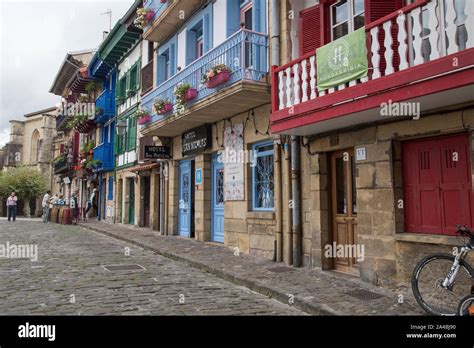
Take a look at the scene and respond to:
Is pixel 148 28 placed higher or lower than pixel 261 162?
higher

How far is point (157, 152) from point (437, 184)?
10.5 metres

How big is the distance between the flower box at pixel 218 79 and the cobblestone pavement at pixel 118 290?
4.21 meters

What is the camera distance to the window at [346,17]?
755 cm

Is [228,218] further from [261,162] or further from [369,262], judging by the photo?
[369,262]

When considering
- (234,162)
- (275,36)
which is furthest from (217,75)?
(234,162)

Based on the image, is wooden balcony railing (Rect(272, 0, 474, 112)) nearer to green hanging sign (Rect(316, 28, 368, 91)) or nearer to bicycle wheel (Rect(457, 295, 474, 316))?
green hanging sign (Rect(316, 28, 368, 91))

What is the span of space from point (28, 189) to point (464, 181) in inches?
1521

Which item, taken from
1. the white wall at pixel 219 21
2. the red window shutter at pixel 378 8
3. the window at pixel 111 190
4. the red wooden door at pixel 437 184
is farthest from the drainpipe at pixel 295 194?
the window at pixel 111 190

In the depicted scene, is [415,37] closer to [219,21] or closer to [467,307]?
[467,307]

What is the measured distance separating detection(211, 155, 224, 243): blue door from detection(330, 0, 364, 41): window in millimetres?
5370

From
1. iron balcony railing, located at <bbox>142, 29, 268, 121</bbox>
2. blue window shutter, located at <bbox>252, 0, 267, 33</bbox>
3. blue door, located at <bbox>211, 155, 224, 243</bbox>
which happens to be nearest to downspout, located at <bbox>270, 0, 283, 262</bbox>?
iron balcony railing, located at <bbox>142, 29, 268, 121</bbox>
